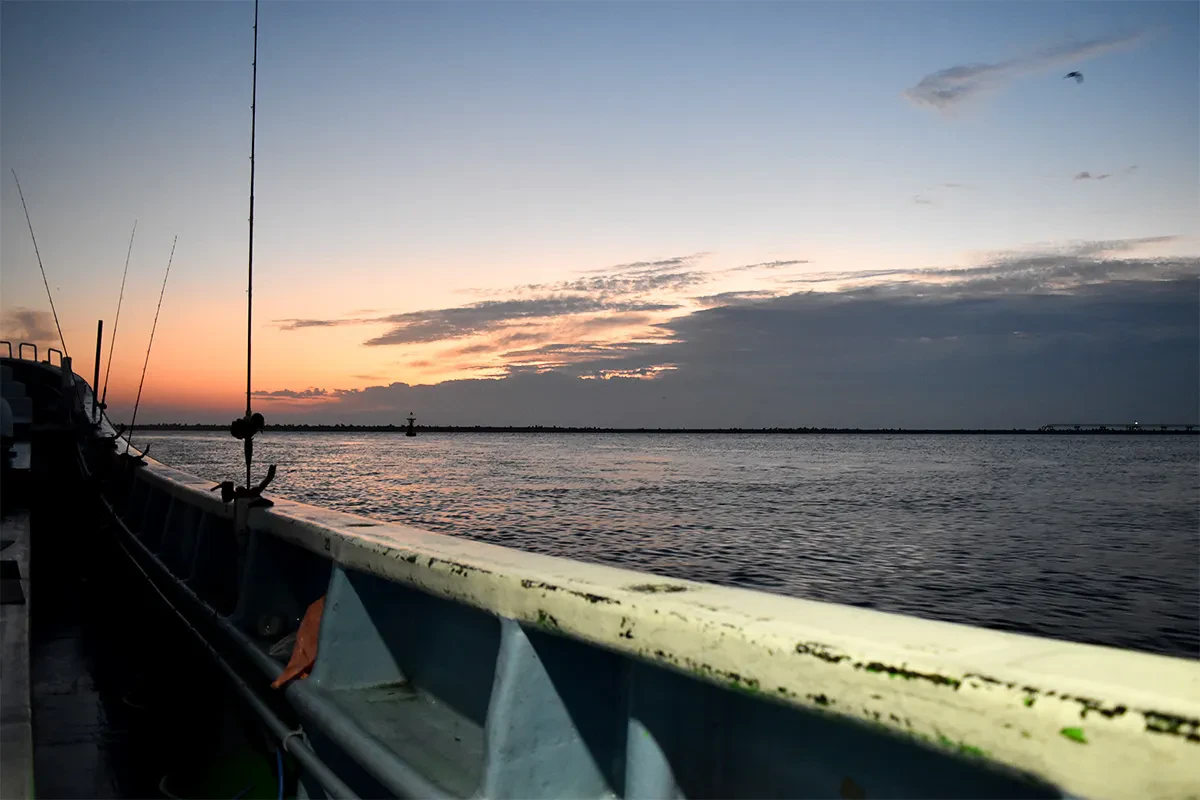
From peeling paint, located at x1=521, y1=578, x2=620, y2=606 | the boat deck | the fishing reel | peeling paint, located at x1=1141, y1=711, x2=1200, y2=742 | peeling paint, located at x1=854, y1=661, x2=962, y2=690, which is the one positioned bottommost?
the boat deck

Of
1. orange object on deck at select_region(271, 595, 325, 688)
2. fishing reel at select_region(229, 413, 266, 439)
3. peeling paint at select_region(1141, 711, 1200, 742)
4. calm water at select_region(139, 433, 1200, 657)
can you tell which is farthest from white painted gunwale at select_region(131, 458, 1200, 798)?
calm water at select_region(139, 433, 1200, 657)

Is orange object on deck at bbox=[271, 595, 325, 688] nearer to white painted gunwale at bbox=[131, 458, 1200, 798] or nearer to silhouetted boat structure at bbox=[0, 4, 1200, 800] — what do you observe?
silhouetted boat structure at bbox=[0, 4, 1200, 800]

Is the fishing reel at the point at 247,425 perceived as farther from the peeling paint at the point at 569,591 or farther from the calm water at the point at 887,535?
the calm water at the point at 887,535

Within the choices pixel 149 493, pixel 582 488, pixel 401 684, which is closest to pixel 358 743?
pixel 401 684

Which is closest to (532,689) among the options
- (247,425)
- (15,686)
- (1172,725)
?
(1172,725)

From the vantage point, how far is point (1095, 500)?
1748 inches

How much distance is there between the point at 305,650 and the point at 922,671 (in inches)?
108

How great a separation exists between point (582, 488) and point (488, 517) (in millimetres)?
17171

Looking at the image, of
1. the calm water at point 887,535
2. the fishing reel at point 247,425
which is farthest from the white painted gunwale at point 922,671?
the calm water at point 887,535

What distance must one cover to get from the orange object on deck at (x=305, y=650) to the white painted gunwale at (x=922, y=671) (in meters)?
1.50

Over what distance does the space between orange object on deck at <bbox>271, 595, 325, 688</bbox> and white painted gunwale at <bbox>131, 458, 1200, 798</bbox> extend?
1497mm

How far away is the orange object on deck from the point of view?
3195mm

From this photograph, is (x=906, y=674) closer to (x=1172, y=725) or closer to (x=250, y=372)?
(x=1172, y=725)

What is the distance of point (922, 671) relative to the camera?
3.77 feet
